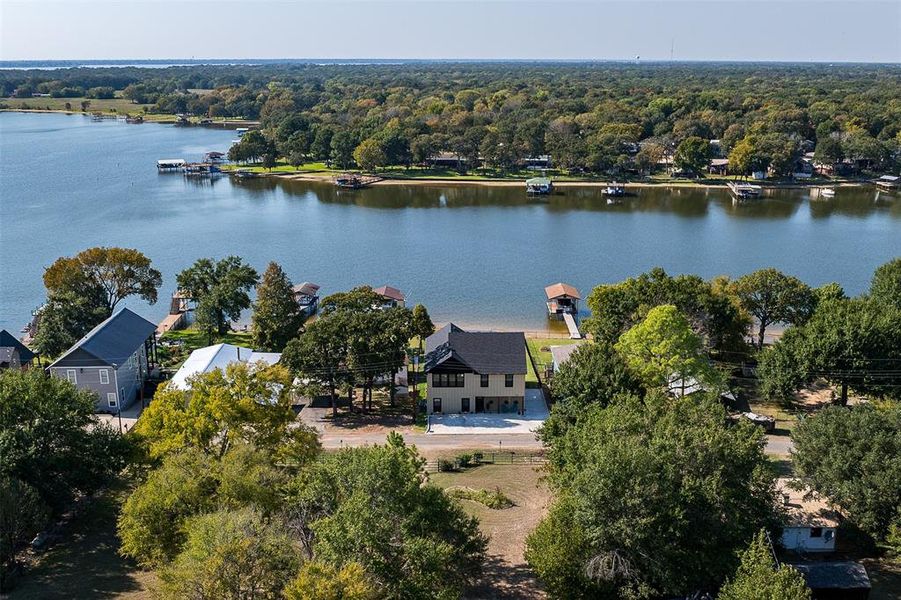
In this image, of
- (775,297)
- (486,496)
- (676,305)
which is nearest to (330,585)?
(486,496)

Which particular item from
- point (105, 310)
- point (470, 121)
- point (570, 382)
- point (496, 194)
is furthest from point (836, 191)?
point (105, 310)

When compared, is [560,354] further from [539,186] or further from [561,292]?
[539,186]

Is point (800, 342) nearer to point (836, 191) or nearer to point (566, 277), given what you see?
point (566, 277)

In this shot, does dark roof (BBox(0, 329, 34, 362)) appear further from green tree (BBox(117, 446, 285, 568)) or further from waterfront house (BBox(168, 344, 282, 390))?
green tree (BBox(117, 446, 285, 568))

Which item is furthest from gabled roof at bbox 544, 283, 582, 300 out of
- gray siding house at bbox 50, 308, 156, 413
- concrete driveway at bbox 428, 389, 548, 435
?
gray siding house at bbox 50, 308, 156, 413

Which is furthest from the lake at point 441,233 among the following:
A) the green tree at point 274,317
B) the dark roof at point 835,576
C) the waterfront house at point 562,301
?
the dark roof at point 835,576
